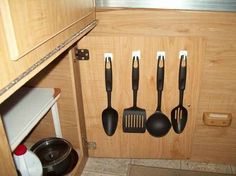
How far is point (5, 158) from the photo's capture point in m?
0.57

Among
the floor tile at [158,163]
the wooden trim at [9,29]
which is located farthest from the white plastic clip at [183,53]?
the wooden trim at [9,29]

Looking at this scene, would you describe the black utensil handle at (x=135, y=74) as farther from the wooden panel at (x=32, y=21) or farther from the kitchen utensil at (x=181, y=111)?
the wooden panel at (x=32, y=21)

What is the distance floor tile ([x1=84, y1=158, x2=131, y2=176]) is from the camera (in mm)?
1268

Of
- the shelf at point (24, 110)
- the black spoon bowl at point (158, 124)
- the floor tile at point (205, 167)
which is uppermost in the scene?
the shelf at point (24, 110)

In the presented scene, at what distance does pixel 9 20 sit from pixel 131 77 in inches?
28.1

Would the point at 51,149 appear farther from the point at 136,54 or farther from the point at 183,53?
the point at 183,53

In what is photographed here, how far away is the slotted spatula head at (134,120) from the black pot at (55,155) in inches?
11.6

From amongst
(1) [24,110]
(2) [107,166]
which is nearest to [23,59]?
(1) [24,110]

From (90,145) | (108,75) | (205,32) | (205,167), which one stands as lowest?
(205,167)

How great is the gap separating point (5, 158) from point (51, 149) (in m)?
0.66

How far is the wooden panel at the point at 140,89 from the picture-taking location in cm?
100

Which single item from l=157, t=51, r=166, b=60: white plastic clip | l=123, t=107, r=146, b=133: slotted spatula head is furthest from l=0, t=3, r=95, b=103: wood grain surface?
l=123, t=107, r=146, b=133: slotted spatula head

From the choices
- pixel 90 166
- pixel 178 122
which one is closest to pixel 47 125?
pixel 90 166

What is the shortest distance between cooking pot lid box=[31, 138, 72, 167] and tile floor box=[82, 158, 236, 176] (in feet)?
0.60
